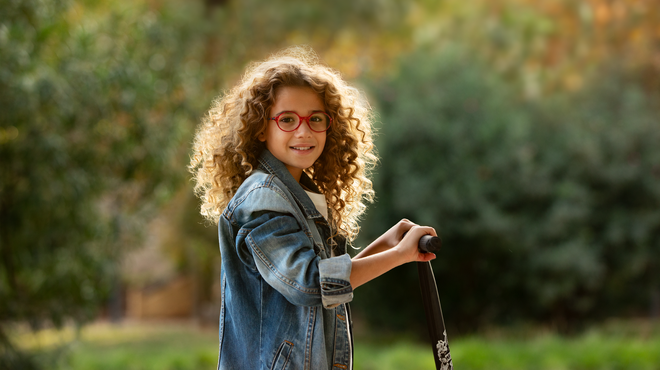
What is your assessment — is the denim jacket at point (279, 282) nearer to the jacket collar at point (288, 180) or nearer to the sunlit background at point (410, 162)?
the jacket collar at point (288, 180)

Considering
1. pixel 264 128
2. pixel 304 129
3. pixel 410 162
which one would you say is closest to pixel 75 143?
pixel 410 162

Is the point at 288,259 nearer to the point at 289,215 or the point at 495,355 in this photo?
the point at 289,215

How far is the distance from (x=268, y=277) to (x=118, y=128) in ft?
16.0

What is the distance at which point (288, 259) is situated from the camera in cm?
156

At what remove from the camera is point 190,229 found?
36.1 feet

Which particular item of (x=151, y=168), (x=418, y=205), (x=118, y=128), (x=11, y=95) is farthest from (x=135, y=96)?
(x=418, y=205)

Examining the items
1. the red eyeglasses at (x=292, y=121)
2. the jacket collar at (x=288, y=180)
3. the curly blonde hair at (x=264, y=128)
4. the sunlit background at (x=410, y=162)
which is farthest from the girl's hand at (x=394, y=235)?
the sunlit background at (x=410, y=162)

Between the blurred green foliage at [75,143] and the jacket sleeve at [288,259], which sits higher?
the blurred green foliage at [75,143]

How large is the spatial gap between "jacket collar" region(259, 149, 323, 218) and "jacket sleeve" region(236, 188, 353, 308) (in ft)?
0.30

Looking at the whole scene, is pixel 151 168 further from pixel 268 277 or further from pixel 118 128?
pixel 268 277

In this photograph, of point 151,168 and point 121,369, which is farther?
point 121,369

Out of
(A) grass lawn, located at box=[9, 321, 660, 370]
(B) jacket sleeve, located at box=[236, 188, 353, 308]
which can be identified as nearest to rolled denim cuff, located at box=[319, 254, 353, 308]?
(B) jacket sleeve, located at box=[236, 188, 353, 308]

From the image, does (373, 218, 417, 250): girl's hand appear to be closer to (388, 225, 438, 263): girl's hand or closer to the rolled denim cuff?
(388, 225, 438, 263): girl's hand

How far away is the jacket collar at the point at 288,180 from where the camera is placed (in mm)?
1776
